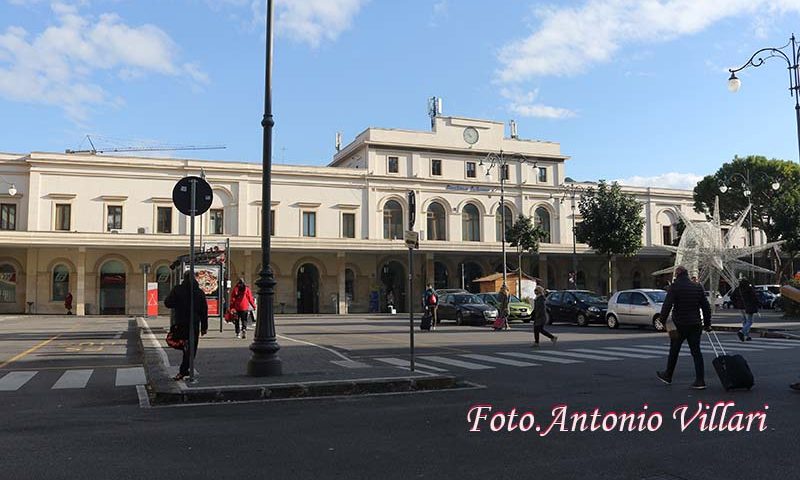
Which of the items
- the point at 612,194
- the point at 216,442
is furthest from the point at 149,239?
the point at 216,442

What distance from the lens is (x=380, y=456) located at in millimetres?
5914

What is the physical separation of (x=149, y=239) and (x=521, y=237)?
2454 centimetres

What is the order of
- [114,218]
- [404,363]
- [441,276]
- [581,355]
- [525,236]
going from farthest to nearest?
[441,276], [114,218], [525,236], [581,355], [404,363]

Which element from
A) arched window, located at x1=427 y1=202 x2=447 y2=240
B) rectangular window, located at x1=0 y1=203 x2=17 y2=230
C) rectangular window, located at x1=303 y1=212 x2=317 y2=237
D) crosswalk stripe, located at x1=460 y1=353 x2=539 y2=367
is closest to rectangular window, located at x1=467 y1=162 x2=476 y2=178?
arched window, located at x1=427 y1=202 x2=447 y2=240

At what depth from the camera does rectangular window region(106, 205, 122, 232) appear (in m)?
44.9

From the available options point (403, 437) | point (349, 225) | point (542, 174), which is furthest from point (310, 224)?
point (403, 437)

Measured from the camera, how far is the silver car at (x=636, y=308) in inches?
967

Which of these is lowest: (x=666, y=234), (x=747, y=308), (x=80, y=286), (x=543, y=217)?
(x=747, y=308)

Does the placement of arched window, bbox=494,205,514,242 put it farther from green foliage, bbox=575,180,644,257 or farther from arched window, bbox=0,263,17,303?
arched window, bbox=0,263,17,303

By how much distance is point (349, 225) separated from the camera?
164ft

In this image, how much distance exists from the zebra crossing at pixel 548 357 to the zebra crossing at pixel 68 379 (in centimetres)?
489

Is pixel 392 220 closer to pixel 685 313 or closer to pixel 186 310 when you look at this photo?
pixel 186 310

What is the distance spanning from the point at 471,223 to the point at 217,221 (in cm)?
1947

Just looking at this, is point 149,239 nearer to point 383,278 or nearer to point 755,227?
point 383,278
